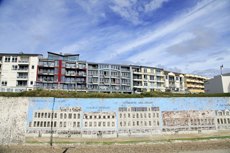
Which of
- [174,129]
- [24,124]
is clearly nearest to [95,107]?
[24,124]

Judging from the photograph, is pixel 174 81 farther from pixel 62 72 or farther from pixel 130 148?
pixel 130 148

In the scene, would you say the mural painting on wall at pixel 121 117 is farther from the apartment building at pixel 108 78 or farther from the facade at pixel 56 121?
the apartment building at pixel 108 78

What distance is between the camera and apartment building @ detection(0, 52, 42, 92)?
126 feet

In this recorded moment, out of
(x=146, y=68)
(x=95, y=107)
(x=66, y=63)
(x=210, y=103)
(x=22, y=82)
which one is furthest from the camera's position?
(x=146, y=68)

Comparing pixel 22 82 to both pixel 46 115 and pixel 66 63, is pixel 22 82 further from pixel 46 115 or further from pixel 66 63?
pixel 46 115

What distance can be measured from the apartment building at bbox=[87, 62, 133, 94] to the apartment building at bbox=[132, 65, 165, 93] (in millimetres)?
2536

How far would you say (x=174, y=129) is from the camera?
2145 cm

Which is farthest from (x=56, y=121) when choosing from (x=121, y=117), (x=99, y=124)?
(x=121, y=117)

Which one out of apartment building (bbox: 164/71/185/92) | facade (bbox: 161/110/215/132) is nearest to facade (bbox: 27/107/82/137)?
facade (bbox: 161/110/215/132)

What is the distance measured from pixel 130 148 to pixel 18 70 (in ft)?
123

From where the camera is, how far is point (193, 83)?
66.0 meters

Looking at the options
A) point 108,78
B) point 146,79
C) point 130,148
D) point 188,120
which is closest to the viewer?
point 130,148

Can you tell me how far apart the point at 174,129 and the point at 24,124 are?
2131 cm

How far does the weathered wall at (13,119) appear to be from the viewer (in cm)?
1855
